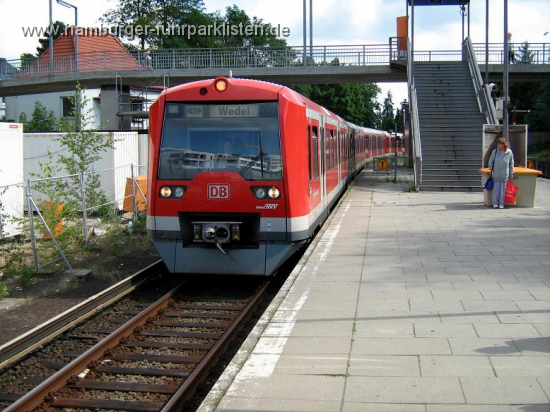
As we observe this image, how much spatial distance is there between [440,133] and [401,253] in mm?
14933

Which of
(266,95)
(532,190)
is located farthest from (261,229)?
(532,190)

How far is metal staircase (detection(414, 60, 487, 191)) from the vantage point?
21.5 m

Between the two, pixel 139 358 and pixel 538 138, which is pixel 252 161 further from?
pixel 538 138

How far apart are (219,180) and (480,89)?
786 inches

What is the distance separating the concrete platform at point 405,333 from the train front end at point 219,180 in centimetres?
82

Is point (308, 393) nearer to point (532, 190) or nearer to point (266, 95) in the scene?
point (266, 95)

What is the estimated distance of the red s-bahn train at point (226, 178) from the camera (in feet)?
28.3

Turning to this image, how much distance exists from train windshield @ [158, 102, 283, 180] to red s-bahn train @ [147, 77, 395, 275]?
14 millimetres

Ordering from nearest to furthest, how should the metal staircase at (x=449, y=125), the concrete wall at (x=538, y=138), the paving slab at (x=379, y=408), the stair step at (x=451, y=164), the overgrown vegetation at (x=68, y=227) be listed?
the paving slab at (x=379, y=408), the overgrown vegetation at (x=68, y=227), the metal staircase at (x=449, y=125), the stair step at (x=451, y=164), the concrete wall at (x=538, y=138)

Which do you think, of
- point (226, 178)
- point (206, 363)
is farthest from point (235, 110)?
point (206, 363)

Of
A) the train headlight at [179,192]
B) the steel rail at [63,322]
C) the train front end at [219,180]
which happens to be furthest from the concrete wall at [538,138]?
the steel rail at [63,322]

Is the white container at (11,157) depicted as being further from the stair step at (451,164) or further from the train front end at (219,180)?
the stair step at (451,164)

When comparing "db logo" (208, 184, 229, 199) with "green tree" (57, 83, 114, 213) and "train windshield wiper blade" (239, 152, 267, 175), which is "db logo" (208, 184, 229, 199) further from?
"green tree" (57, 83, 114, 213)

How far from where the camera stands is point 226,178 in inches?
340
